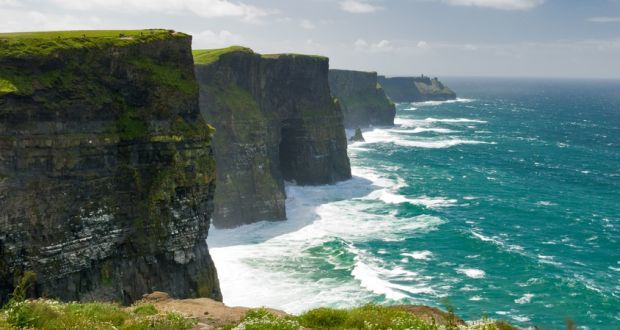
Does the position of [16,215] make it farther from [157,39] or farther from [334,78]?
[334,78]

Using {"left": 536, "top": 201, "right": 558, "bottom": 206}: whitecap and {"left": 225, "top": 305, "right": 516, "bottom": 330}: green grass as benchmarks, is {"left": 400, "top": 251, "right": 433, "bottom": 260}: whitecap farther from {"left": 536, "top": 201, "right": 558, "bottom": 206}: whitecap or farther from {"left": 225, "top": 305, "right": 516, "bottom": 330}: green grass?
{"left": 225, "top": 305, "right": 516, "bottom": 330}: green grass

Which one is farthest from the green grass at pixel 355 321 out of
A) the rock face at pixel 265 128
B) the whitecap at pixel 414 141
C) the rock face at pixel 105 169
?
the whitecap at pixel 414 141

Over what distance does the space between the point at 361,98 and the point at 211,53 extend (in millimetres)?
105868

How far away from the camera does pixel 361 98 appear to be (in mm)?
174500

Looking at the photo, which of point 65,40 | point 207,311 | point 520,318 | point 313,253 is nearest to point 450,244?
point 313,253

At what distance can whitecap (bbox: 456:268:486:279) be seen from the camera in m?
50.9

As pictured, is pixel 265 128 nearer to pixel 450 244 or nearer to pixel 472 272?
pixel 450 244

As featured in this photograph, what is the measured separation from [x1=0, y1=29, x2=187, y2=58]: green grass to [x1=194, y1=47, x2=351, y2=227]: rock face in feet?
91.8

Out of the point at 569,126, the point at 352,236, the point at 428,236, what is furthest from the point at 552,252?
the point at 569,126

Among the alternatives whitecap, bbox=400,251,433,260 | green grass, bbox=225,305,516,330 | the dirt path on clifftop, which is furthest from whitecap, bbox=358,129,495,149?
green grass, bbox=225,305,516,330

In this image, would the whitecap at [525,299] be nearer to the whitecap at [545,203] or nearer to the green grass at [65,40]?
the whitecap at [545,203]

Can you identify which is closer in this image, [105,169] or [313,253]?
[105,169]

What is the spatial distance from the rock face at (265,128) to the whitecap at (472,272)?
26.7 meters

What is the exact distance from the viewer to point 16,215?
30719 millimetres
